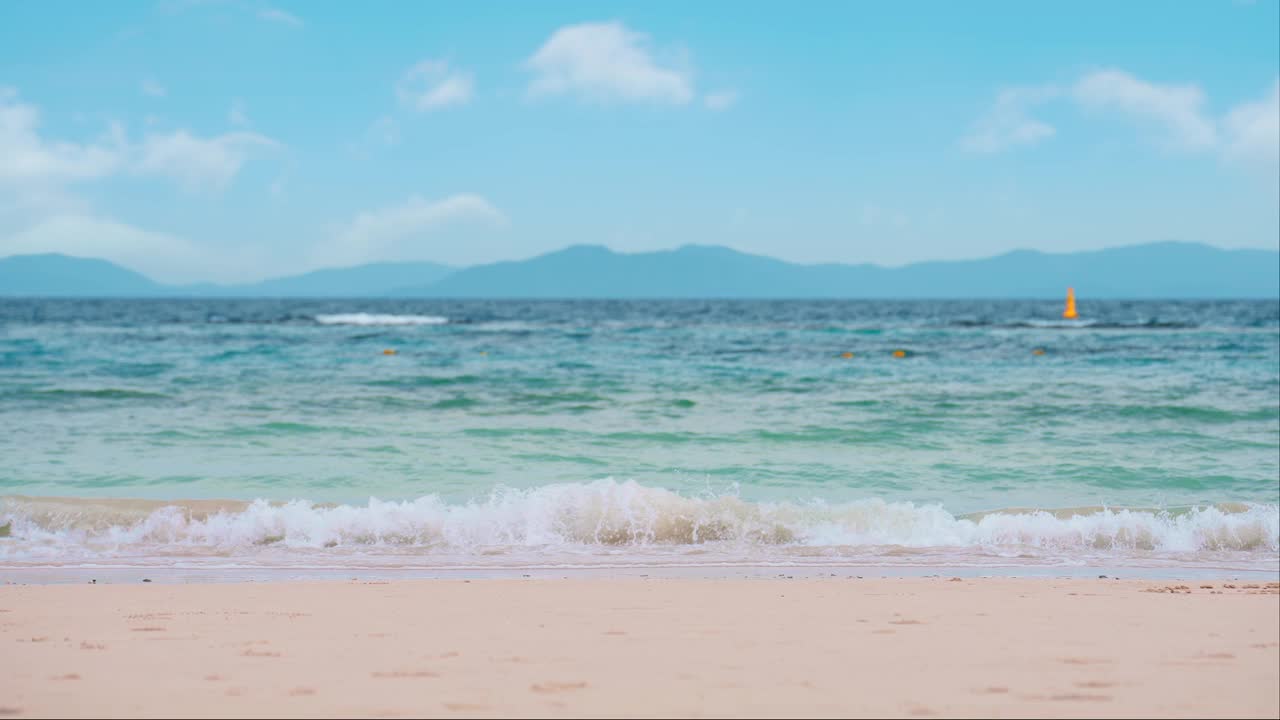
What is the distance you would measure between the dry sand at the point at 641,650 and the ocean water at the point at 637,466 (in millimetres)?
1587

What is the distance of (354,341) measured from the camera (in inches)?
1485

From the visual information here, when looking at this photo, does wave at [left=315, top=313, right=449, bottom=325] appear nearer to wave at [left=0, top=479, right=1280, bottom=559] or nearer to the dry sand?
wave at [left=0, top=479, right=1280, bottom=559]

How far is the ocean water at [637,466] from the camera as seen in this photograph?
8.16 m

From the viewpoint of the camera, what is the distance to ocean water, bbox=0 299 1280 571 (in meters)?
8.16

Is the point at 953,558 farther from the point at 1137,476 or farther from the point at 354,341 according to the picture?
the point at 354,341

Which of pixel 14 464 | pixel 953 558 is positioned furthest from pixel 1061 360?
pixel 14 464

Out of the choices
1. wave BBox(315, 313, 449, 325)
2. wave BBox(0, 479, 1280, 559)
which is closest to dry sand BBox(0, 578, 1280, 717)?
wave BBox(0, 479, 1280, 559)

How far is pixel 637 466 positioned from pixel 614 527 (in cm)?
318

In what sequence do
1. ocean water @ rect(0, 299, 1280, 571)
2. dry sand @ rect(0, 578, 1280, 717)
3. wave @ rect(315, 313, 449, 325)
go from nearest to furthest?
dry sand @ rect(0, 578, 1280, 717), ocean water @ rect(0, 299, 1280, 571), wave @ rect(315, 313, 449, 325)

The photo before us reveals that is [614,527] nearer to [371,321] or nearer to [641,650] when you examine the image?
[641,650]

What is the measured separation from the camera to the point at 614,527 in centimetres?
853

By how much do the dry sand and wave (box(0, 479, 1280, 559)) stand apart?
1840 millimetres

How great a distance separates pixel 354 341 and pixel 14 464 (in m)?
26.8

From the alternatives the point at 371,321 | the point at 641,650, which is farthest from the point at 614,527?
the point at 371,321
